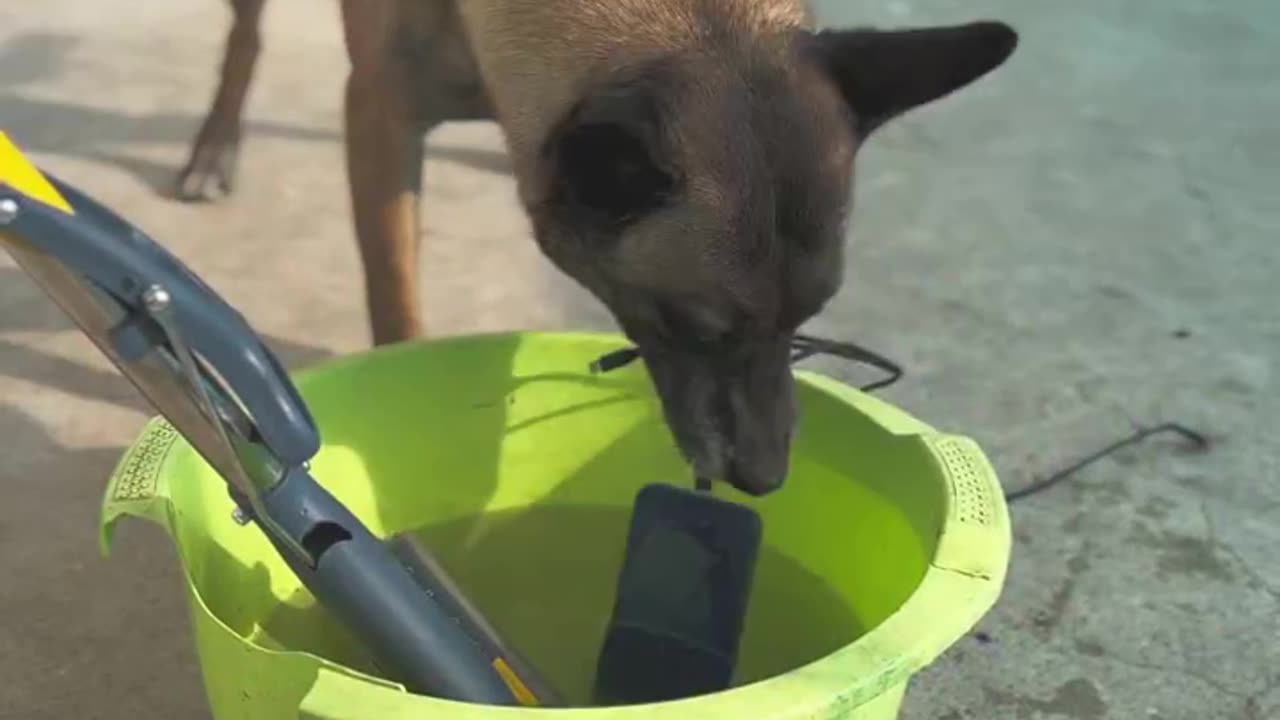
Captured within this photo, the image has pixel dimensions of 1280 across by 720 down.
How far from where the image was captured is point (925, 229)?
2066 mm

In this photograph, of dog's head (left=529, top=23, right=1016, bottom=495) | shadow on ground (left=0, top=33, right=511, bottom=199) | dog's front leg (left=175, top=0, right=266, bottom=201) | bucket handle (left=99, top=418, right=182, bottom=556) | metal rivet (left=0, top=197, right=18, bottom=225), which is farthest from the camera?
shadow on ground (left=0, top=33, right=511, bottom=199)

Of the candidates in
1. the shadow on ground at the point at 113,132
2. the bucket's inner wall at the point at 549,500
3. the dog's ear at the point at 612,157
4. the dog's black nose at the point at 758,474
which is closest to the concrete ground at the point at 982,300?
the shadow on ground at the point at 113,132

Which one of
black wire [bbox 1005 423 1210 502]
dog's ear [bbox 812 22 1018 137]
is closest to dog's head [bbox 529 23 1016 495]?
dog's ear [bbox 812 22 1018 137]

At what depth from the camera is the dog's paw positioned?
2074mm

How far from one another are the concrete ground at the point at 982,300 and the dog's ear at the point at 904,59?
1.55 feet

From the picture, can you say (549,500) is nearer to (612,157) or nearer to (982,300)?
(612,157)

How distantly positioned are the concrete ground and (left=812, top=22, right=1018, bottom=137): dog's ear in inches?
18.6

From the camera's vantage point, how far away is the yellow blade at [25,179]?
728 millimetres

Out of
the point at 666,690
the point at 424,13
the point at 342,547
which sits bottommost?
the point at 666,690

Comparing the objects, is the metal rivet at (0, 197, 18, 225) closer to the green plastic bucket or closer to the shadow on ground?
the green plastic bucket

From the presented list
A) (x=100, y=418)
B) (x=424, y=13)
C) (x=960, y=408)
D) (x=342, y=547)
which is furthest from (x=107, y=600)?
(x=960, y=408)

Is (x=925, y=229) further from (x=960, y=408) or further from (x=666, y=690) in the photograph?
(x=666, y=690)

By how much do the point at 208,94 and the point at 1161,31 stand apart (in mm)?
1795

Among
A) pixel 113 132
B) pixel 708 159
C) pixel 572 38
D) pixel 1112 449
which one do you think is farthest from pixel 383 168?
pixel 113 132
